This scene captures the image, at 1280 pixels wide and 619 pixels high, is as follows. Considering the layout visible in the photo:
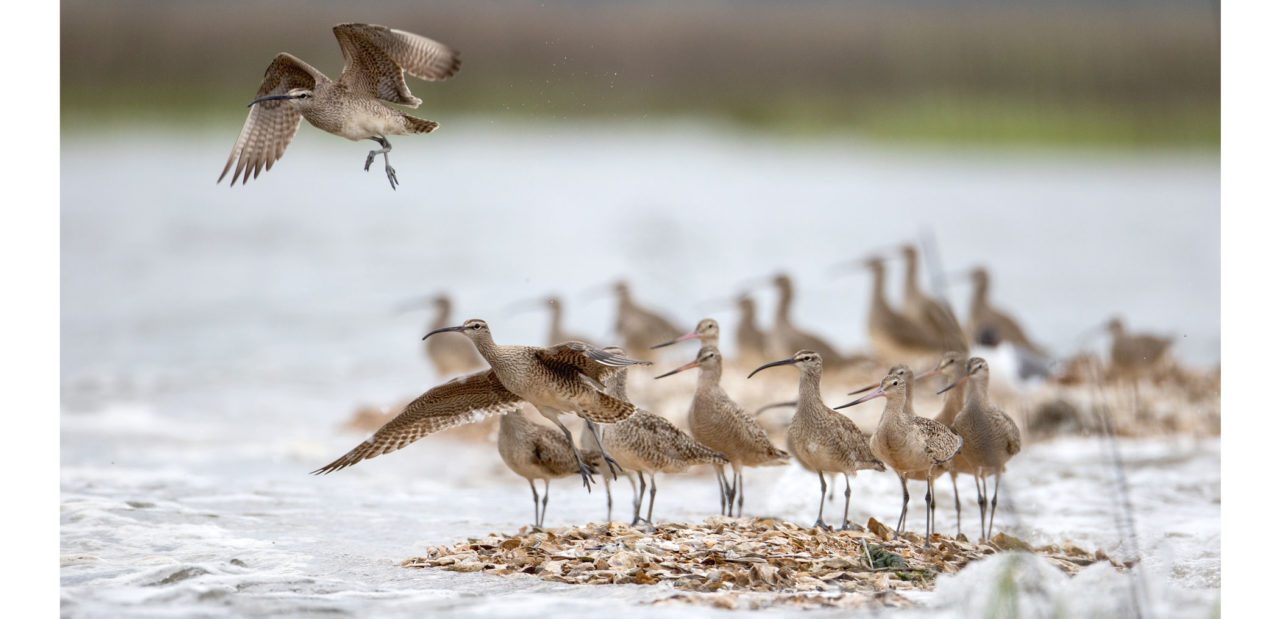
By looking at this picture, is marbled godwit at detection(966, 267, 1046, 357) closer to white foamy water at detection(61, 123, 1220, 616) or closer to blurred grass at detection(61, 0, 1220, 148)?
white foamy water at detection(61, 123, 1220, 616)

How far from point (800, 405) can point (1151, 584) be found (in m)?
1.71

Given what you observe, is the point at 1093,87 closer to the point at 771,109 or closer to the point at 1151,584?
the point at 771,109

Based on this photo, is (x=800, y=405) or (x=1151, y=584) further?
(x=800, y=405)

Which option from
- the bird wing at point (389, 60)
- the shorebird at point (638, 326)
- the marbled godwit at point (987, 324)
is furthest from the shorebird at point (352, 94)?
the marbled godwit at point (987, 324)

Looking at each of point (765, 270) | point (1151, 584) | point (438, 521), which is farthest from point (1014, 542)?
point (765, 270)

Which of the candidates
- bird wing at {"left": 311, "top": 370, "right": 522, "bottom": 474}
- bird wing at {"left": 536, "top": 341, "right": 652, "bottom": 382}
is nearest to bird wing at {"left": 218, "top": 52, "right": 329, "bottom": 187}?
bird wing at {"left": 311, "top": 370, "right": 522, "bottom": 474}

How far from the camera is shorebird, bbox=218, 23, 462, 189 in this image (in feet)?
17.6

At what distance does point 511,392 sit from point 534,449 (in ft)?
2.42

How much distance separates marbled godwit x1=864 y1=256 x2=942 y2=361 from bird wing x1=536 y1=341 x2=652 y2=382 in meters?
5.33

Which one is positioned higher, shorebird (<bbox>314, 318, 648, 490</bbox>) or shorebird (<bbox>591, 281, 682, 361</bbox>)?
shorebird (<bbox>591, 281, 682, 361</bbox>)

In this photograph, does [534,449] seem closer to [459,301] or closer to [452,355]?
[452,355]

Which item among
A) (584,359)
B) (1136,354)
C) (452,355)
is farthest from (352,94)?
(1136,354)

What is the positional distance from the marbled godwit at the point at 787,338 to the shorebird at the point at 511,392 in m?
4.62

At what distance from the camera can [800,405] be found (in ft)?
22.0
